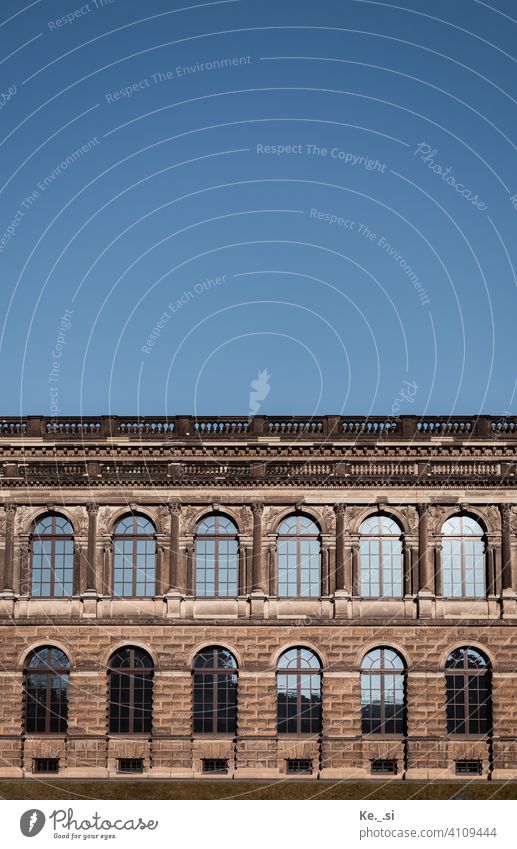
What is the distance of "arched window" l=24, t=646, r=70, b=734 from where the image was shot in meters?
61.6

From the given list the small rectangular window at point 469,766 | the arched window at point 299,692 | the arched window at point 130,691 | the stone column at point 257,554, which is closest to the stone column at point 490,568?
the small rectangular window at point 469,766

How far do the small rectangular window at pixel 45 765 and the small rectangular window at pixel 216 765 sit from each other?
6109 mm

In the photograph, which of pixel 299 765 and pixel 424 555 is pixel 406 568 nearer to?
pixel 424 555

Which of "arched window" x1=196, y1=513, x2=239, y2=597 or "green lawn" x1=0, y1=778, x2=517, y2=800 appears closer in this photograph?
"green lawn" x1=0, y1=778, x2=517, y2=800

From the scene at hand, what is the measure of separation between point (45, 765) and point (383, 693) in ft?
46.7

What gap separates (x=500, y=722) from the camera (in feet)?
200

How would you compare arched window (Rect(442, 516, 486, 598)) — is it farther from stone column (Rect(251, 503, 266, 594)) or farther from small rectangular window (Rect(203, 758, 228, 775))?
small rectangular window (Rect(203, 758, 228, 775))


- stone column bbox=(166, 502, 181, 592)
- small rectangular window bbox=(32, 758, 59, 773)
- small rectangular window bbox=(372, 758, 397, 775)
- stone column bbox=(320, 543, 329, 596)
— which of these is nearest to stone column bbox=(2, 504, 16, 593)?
stone column bbox=(166, 502, 181, 592)

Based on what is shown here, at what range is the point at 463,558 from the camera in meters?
62.9

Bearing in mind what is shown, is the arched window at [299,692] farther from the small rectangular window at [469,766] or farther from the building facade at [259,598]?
the small rectangular window at [469,766]

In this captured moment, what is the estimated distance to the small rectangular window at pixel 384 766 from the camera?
61.0 meters

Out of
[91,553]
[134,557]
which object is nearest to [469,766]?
[134,557]

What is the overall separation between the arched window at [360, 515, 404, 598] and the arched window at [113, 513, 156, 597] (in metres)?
8.95
